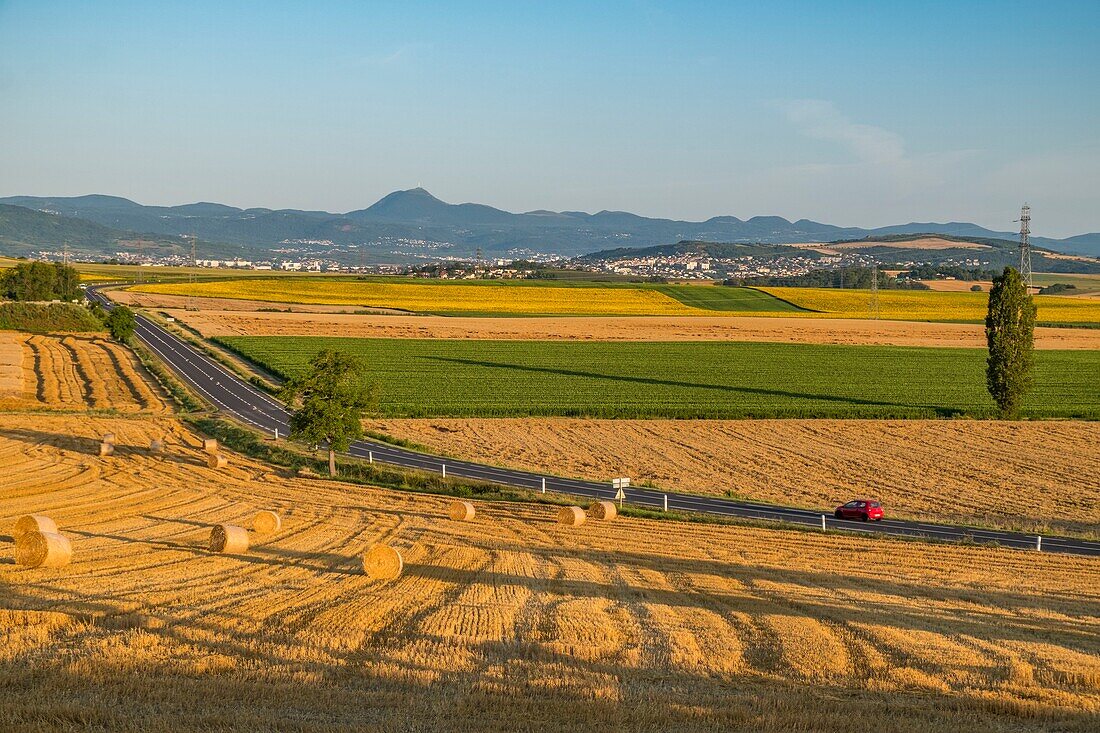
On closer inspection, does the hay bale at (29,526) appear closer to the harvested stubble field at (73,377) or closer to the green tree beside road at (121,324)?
the harvested stubble field at (73,377)

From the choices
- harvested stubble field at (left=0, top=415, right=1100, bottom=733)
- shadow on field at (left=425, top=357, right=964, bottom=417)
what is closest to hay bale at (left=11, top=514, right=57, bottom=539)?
harvested stubble field at (left=0, top=415, right=1100, bottom=733)

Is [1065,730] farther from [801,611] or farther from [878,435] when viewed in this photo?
[878,435]

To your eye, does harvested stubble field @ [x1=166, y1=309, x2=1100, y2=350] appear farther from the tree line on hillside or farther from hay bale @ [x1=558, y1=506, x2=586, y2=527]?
hay bale @ [x1=558, y1=506, x2=586, y2=527]

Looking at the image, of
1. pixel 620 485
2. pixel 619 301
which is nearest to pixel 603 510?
pixel 620 485

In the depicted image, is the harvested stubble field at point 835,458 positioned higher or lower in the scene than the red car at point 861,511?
lower

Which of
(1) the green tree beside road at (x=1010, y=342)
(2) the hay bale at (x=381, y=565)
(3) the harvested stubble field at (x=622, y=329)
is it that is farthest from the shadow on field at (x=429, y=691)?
(3) the harvested stubble field at (x=622, y=329)
